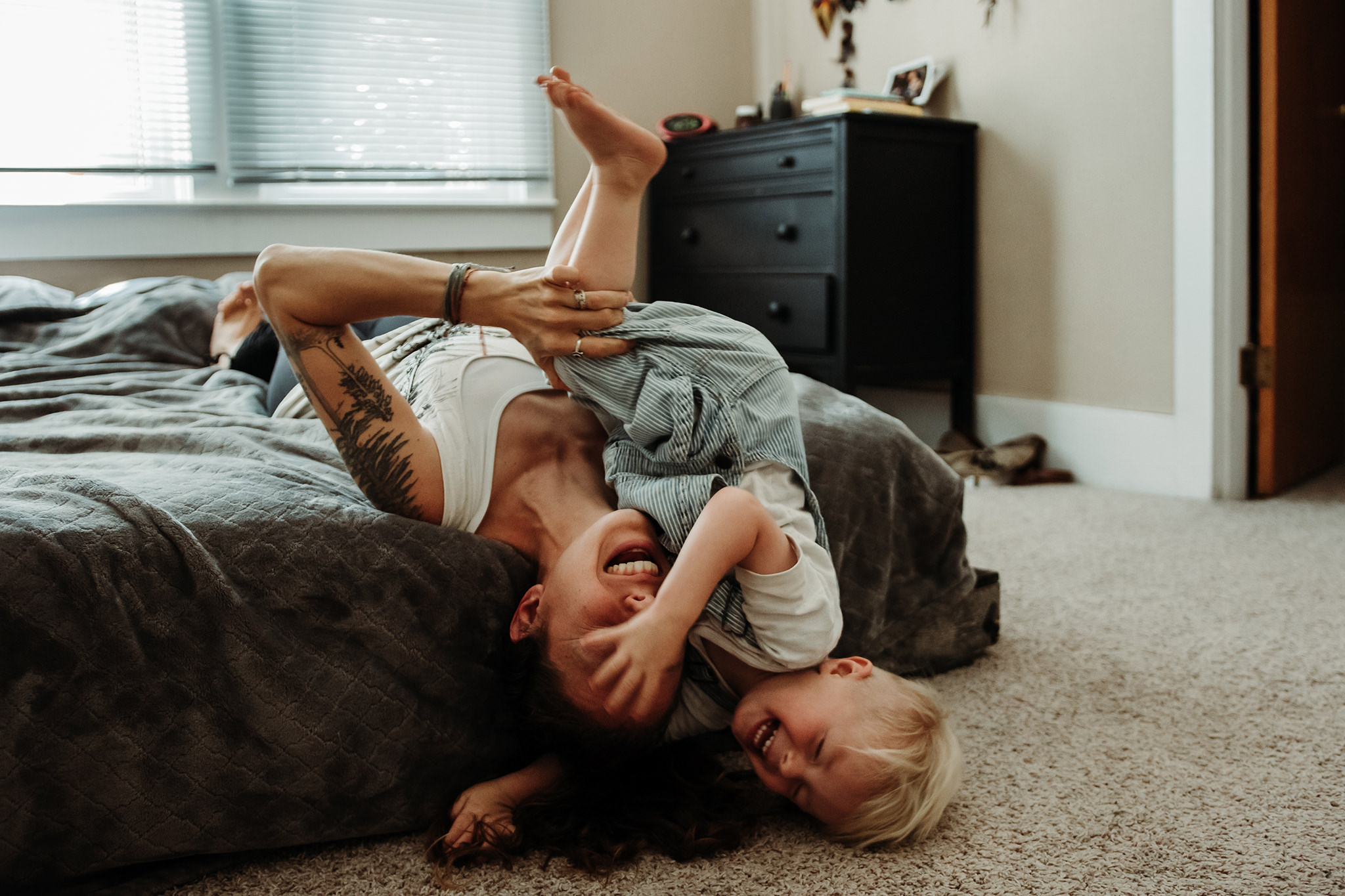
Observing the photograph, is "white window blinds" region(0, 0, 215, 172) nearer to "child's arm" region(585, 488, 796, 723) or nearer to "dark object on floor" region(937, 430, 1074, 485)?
"dark object on floor" region(937, 430, 1074, 485)

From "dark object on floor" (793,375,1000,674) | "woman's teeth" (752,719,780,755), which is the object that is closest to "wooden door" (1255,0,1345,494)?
"dark object on floor" (793,375,1000,674)

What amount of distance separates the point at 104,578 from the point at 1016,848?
37.3 inches

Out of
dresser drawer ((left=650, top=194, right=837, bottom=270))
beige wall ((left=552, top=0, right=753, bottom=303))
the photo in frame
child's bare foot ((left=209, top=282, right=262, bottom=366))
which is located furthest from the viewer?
beige wall ((left=552, top=0, right=753, bottom=303))

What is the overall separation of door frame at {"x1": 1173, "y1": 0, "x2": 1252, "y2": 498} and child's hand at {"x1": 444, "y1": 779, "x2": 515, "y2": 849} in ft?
6.99

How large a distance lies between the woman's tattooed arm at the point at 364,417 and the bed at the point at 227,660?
44 millimetres

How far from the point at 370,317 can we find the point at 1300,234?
2.42 meters

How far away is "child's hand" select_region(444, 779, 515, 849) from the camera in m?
1.10

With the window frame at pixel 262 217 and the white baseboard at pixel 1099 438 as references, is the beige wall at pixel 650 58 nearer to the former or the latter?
the window frame at pixel 262 217

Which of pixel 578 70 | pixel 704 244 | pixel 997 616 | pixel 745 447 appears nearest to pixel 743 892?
pixel 745 447

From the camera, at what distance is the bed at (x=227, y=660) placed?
0.95 m

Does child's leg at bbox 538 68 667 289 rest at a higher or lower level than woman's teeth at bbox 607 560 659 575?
higher

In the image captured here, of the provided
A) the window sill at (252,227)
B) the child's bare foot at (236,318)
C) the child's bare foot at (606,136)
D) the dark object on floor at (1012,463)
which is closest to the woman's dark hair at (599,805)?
the child's bare foot at (606,136)

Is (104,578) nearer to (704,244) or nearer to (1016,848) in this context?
(1016,848)

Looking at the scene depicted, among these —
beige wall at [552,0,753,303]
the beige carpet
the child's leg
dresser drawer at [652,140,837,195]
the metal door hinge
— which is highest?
beige wall at [552,0,753,303]
